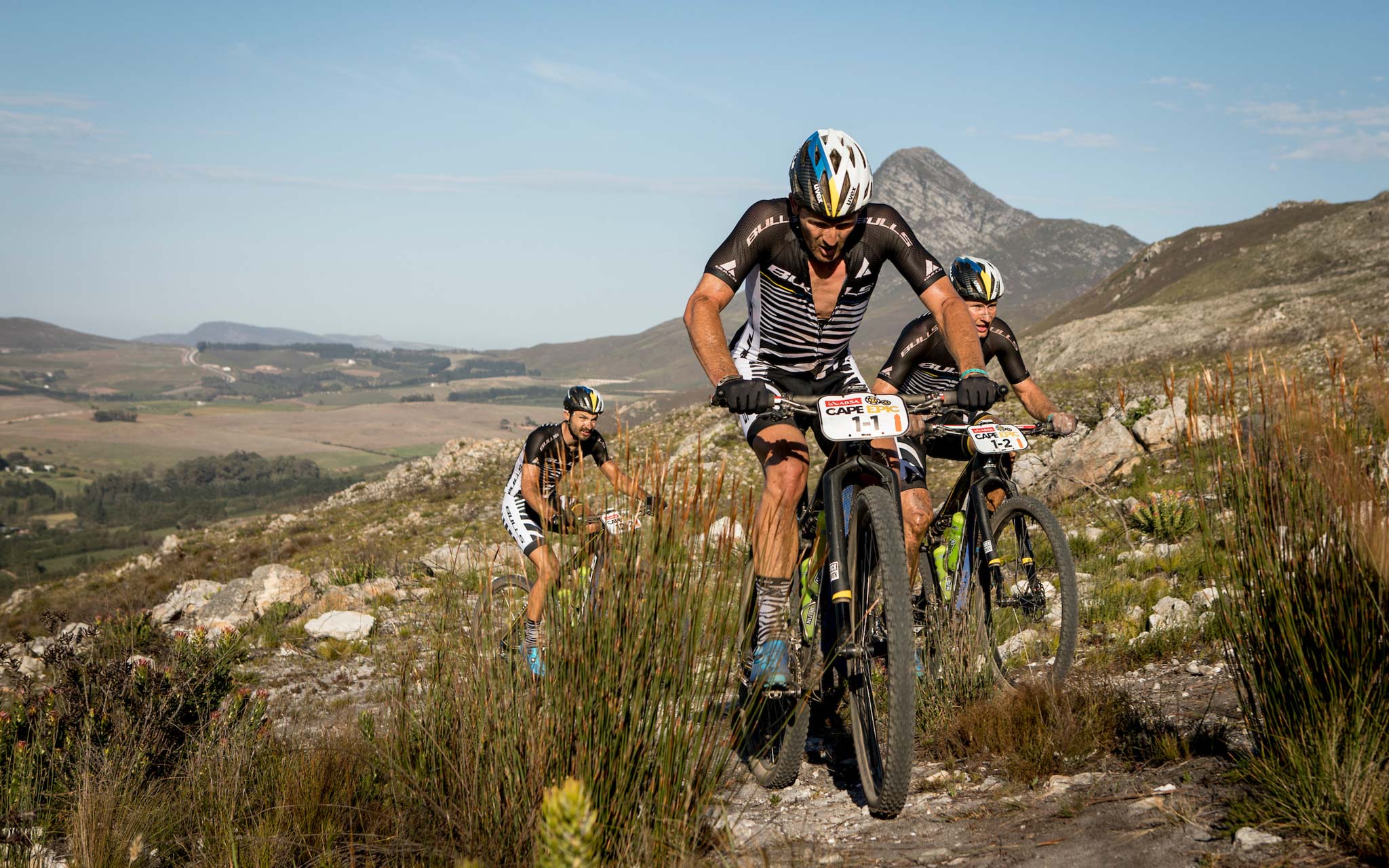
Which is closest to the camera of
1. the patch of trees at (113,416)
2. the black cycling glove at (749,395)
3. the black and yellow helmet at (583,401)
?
the black cycling glove at (749,395)

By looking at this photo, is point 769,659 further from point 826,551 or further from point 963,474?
point 963,474

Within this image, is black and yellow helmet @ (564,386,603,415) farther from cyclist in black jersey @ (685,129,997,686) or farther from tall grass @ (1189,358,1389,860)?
→ tall grass @ (1189,358,1389,860)

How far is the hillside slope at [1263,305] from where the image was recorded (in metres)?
Result: 22.0

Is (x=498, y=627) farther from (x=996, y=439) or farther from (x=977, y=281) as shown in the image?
(x=977, y=281)

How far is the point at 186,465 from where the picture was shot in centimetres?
12750

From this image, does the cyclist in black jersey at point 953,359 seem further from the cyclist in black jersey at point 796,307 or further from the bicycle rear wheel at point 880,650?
the bicycle rear wheel at point 880,650

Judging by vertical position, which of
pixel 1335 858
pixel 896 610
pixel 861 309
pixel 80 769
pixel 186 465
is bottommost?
pixel 186 465

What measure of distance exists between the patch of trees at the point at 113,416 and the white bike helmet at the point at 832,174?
641 feet

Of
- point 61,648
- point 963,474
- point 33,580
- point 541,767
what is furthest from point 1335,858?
point 33,580

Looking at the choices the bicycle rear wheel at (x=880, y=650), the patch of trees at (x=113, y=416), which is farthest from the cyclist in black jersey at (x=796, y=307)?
the patch of trees at (x=113, y=416)

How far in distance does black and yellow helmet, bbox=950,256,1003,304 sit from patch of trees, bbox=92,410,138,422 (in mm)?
194247

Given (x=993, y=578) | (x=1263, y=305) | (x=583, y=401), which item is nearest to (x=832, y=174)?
(x=993, y=578)

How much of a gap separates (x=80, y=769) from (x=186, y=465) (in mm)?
142215

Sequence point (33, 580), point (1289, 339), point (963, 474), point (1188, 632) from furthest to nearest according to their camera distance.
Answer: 1. point (33, 580)
2. point (1289, 339)
3. point (963, 474)
4. point (1188, 632)
